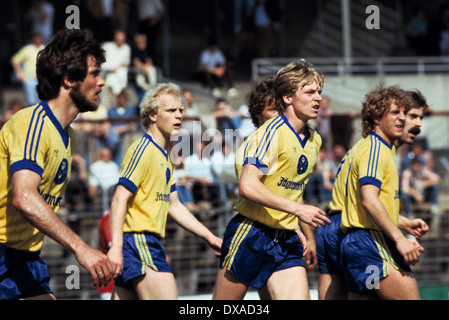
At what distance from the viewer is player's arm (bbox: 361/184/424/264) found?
5129 millimetres

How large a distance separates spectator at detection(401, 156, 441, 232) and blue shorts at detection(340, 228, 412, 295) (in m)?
5.33

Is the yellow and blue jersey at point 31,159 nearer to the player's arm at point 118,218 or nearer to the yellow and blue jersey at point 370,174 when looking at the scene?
the player's arm at point 118,218

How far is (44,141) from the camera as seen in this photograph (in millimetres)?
4199

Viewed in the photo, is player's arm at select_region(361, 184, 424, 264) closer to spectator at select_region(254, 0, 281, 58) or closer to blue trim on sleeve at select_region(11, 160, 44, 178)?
blue trim on sleeve at select_region(11, 160, 44, 178)

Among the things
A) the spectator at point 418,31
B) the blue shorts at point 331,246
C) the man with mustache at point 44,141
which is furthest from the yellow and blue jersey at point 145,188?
the spectator at point 418,31

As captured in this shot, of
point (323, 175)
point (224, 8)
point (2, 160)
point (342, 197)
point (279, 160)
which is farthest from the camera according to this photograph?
point (224, 8)

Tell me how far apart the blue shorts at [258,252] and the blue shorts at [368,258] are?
17.9 inches

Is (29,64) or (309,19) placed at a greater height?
(309,19)

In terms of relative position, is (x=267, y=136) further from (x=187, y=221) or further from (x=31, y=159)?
(x=31, y=159)

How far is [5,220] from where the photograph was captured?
4.30 m

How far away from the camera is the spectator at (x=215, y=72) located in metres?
14.7

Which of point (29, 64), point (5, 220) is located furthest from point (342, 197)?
point (29, 64)

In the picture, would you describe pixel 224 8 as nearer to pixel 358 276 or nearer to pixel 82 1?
pixel 82 1

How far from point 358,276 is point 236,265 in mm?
954
